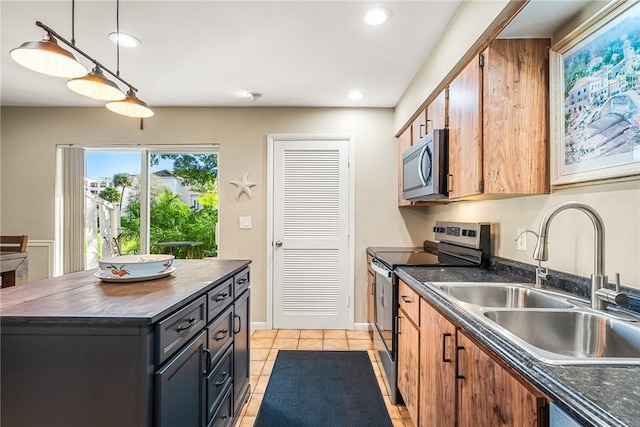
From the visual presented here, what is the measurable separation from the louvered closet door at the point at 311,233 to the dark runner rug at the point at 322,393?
0.64 meters

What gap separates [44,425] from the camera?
101 centimetres

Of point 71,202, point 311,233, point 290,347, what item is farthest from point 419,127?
point 71,202

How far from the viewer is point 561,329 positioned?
116 cm

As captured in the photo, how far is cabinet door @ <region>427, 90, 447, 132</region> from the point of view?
2.09m

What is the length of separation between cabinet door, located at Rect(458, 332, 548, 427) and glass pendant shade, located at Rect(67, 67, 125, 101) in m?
2.04

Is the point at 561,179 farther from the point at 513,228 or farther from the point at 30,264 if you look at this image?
the point at 30,264

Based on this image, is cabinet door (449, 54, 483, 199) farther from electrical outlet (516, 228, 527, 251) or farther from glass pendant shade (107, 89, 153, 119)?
glass pendant shade (107, 89, 153, 119)

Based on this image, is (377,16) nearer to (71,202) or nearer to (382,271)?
(382,271)

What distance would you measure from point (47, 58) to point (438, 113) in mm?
2179

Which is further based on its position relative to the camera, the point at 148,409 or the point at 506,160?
the point at 506,160

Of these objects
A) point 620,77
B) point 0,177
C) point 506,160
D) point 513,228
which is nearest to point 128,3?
point 506,160

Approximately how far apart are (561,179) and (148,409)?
1903 millimetres

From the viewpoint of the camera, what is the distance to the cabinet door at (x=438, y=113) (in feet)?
6.86

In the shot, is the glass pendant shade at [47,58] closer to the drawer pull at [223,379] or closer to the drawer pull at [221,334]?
the drawer pull at [221,334]
